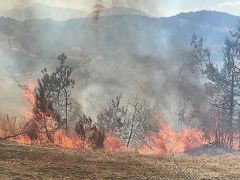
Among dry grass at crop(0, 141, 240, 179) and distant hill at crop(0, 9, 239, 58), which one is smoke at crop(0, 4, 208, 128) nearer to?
distant hill at crop(0, 9, 239, 58)

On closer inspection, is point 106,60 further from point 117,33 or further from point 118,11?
point 118,11

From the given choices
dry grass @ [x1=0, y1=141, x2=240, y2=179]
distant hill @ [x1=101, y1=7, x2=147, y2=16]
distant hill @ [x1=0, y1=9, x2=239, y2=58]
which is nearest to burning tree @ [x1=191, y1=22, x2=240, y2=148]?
dry grass @ [x1=0, y1=141, x2=240, y2=179]

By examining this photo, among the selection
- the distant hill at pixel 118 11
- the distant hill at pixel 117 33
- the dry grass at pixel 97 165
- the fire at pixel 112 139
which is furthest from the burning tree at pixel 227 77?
the distant hill at pixel 118 11

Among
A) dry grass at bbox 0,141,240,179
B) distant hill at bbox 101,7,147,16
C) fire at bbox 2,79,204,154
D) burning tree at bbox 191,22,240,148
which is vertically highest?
distant hill at bbox 101,7,147,16

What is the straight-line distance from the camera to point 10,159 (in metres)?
20.4

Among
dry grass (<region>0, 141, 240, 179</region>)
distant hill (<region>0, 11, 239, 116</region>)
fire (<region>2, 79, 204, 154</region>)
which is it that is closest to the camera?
dry grass (<region>0, 141, 240, 179</region>)

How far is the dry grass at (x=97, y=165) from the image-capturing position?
727 inches

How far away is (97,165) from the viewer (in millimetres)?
20656

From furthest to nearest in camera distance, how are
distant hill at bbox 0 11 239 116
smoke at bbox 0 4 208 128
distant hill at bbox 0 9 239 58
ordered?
distant hill at bbox 0 9 239 58
distant hill at bbox 0 11 239 116
smoke at bbox 0 4 208 128

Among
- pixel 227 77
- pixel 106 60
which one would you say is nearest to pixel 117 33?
pixel 106 60

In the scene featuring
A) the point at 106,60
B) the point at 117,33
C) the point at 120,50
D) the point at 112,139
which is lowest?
the point at 112,139

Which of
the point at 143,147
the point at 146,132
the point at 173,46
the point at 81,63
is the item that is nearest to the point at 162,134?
the point at 146,132

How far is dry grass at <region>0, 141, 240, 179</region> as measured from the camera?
60.6 feet

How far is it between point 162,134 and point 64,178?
47312 mm
